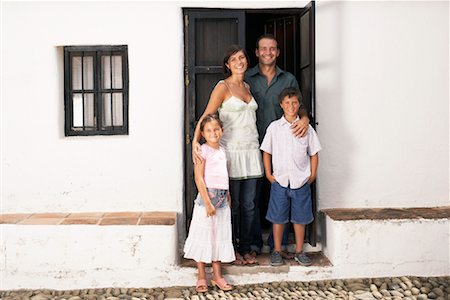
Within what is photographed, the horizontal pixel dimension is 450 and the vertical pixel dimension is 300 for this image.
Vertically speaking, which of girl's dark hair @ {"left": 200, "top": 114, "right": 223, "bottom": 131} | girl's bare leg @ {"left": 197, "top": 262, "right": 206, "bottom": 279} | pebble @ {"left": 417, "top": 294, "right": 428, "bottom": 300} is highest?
girl's dark hair @ {"left": 200, "top": 114, "right": 223, "bottom": 131}

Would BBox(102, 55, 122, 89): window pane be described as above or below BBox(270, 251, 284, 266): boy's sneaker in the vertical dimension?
above

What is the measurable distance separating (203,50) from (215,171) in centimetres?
134

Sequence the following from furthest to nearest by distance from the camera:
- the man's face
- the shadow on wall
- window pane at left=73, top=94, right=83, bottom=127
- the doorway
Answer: window pane at left=73, top=94, right=83, bottom=127 → the shadow on wall → the doorway → the man's face

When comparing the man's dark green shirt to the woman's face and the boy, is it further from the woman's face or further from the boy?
the woman's face

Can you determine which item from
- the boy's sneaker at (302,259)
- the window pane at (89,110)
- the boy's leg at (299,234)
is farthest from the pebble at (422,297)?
the window pane at (89,110)

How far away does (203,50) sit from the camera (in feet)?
15.7

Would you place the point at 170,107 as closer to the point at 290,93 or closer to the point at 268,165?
the point at 268,165

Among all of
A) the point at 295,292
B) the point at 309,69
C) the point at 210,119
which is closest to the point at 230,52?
the point at 210,119

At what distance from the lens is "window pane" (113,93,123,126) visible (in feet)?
16.3

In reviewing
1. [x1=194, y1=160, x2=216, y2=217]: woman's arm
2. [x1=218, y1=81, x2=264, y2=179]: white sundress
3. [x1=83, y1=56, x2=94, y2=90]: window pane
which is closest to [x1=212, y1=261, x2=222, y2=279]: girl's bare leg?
[x1=194, y1=160, x2=216, y2=217]: woman's arm

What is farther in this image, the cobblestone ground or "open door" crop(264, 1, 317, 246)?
"open door" crop(264, 1, 317, 246)

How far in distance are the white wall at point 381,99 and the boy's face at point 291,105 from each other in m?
0.77

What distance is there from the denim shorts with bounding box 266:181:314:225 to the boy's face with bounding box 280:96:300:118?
0.63 m

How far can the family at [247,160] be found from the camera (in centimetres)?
407
